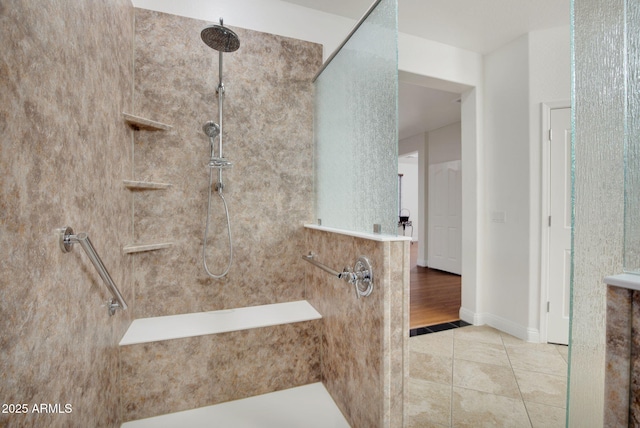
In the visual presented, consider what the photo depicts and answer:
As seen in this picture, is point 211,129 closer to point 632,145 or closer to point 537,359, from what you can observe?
point 632,145

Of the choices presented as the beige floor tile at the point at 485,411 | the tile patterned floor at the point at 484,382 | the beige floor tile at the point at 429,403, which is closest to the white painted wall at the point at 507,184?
the tile patterned floor at the point at 484,382

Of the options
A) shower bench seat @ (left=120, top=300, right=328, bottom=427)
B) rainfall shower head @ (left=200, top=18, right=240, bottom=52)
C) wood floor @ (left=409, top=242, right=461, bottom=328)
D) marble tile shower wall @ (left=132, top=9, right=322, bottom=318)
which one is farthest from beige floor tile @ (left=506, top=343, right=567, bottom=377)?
rainfall shower head @ (left=200, top=18, right=240, bottom=52)

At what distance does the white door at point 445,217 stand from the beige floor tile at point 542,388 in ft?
9.95

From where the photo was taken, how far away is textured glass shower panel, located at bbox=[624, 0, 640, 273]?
688mm

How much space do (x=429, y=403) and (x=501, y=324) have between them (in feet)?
4.79

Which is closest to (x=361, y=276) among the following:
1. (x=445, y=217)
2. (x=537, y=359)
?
(x=537, y=359)

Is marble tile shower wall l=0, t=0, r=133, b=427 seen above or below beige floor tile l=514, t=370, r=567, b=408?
above

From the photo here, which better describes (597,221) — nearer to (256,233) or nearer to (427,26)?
(256,233)

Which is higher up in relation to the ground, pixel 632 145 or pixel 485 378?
pixel 632 145

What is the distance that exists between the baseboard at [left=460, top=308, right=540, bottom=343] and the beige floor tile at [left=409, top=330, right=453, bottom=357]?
Answer: 0.35m

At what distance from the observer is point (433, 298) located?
12.0ft

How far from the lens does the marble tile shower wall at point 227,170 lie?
73.9 inches

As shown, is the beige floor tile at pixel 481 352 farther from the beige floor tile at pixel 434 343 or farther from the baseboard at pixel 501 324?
the baseboard at pixel 501 324

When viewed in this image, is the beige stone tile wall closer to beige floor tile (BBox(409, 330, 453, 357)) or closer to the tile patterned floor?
the tile patterned floor
